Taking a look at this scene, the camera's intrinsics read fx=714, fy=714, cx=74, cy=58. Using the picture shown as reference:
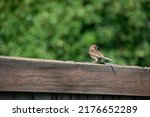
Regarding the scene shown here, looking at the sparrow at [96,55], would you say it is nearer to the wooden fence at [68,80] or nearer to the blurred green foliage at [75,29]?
the wooden fence at [68,80]

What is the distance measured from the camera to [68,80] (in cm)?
310

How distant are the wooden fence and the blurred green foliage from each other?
6994 millimetres

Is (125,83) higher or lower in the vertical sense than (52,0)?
lower

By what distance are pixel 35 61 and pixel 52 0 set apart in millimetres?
8720

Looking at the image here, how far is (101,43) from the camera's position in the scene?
11016 mm

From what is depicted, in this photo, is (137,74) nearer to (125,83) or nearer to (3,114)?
(125,83)

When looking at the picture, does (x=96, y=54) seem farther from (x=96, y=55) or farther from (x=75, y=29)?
(x=75, y=29)

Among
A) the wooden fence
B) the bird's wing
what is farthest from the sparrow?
the wooden fence

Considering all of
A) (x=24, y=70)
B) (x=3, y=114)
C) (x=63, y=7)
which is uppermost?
(x=63, y=7)

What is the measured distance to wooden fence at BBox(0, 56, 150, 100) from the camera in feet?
9.62

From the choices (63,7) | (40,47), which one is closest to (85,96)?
(40,47)

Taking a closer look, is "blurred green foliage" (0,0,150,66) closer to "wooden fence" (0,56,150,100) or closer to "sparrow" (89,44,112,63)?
"sparrow" (89,44,112,63)

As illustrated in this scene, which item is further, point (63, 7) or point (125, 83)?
point (63, 7)

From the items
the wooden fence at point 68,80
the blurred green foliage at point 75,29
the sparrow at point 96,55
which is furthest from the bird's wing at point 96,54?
the blurred green foliage at point 75,29
